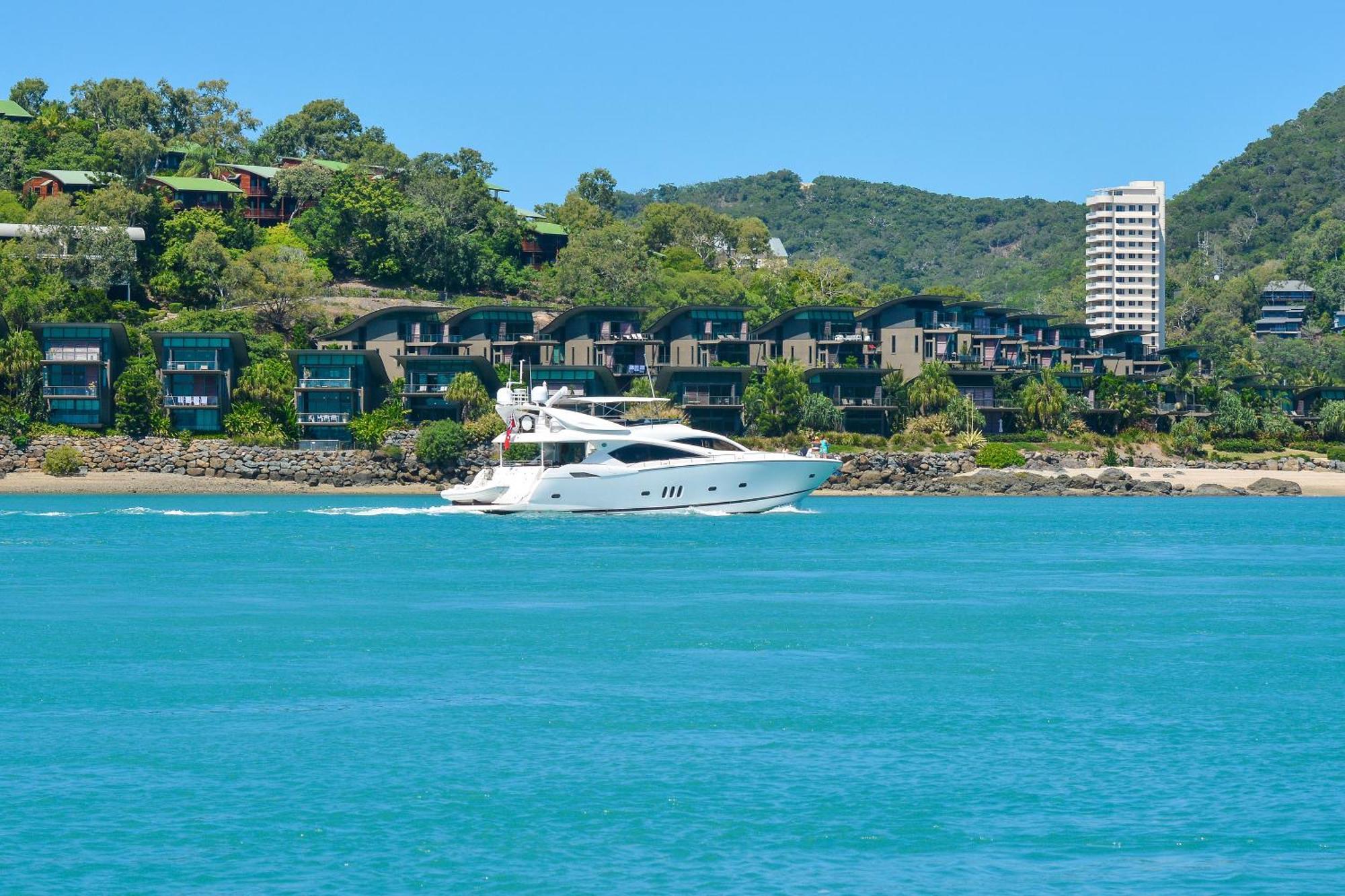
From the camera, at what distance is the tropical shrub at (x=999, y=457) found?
311 feet

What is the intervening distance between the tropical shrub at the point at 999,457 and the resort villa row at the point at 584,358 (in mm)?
6310

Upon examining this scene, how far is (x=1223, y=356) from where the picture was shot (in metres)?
131

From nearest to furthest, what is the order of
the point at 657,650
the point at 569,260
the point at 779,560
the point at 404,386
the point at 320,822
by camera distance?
the point at 320,822, the point at 657,650, the point at 779,560, the point at 404,386, the point at 569,260

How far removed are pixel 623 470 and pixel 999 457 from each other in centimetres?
3691

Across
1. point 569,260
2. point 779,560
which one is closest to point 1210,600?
point 779,560

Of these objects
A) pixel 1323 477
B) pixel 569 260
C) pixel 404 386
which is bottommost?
pixel 1323 477

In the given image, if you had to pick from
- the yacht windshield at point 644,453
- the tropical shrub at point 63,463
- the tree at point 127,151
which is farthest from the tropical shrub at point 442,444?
the tree at point 127,151

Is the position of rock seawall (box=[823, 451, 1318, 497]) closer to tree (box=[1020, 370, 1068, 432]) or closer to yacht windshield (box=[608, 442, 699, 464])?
tree (box=[1020, 370, 1068, 432])

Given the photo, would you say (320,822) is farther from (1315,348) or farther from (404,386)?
(1315,348)

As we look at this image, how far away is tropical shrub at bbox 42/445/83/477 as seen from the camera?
84812mm

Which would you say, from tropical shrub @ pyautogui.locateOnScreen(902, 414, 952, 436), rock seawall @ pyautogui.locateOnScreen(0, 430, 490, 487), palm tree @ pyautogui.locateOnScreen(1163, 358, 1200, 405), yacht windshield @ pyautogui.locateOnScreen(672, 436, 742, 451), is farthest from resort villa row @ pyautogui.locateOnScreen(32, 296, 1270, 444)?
yacht windshield @ pyautogui.locateOnScreen(672, 436, 742, 451)

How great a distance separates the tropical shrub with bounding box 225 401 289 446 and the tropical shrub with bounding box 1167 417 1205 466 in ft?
173

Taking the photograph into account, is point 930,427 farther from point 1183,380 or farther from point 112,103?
point 112,103

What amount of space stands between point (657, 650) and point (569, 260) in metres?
86.2
